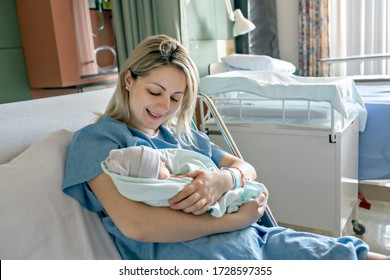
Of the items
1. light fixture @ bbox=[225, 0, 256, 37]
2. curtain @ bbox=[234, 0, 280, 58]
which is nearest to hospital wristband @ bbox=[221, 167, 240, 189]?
light fixture @ bbox=[225, 0, 256, 37]

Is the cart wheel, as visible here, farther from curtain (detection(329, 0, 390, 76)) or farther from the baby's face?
curtain (detection(329, 0, 390, 76))

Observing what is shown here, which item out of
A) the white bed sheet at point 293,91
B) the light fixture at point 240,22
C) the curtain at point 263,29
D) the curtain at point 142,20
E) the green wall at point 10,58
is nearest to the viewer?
the white bed sheet at point 293,91

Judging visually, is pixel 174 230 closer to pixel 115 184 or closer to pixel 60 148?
pixel 115 184

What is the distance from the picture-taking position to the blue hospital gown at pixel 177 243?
0.95 metres

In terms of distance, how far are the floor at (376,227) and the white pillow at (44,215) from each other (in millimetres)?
1472

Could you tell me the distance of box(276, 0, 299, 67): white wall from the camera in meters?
3.70

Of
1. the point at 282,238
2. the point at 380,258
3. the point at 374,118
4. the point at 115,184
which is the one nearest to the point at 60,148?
the point at 115,184

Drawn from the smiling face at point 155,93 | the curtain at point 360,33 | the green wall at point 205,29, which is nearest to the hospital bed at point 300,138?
the green wall at point 205,29

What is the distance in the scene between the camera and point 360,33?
11.6ft

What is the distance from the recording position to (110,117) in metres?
1.11

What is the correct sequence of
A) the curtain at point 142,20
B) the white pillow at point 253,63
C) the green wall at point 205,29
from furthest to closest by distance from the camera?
1. the green wall at point 205,29
2. the white pillow at point 253,63
3. the curtain at point 142,20

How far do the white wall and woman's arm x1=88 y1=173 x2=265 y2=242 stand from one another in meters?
3.13

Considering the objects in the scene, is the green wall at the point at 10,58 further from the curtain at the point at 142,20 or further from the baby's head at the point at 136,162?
the baby's head at the point at 136,162
